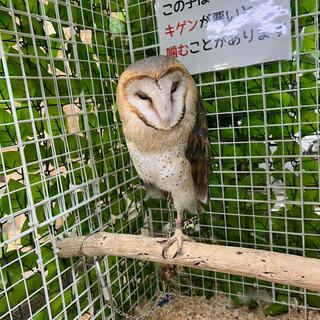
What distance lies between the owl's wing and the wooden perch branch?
0.83 ft

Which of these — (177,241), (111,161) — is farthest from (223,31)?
(177,241)

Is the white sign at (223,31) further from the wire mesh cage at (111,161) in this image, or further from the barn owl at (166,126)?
the barn owl at (166,126)

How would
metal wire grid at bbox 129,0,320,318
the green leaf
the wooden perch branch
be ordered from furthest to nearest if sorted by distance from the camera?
metal wire grid at bbox 129,0,320,318 < the green leaf < the wooden perch branch

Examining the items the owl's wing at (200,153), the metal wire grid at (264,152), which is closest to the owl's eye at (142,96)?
the owl's wing at (200,153)

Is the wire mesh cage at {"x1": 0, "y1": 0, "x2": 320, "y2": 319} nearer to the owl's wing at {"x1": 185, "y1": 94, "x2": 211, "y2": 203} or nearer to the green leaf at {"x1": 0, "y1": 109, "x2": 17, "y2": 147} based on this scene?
the green leaf at {"x1": 0, "y1": 109, "x2": 17, "y2": 147}

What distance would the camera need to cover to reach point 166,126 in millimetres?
1000

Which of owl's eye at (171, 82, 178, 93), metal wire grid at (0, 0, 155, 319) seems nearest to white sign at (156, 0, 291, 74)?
metal wire grid at (0, 0, 155, 319)

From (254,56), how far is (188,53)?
0.89 feet

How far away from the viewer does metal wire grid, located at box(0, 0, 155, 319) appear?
942 millimetres

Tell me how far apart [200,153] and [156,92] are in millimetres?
301

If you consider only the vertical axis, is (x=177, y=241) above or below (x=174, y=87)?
below

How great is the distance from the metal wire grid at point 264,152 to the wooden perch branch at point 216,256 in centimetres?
50

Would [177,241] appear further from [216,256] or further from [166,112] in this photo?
[166,112]

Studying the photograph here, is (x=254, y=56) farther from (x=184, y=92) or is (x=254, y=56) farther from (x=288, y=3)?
(x=184, y=92)
